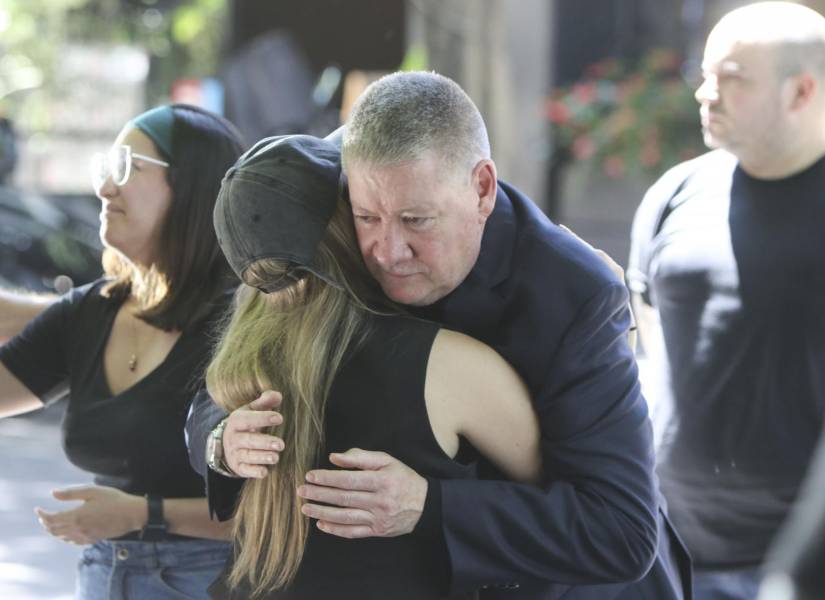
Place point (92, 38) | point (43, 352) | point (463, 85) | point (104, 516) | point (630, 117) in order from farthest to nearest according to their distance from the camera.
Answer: point (92, 38) → point (630, 117) → point (463, 85) → point (43, 352) → point (104, 516)

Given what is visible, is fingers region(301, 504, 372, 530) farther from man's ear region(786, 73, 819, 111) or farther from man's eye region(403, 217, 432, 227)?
man's ear region(786, 73, 819, 111)

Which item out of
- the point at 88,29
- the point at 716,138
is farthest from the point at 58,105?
the point at 716,138

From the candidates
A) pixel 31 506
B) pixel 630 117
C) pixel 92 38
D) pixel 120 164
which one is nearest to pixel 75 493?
pixel 120 164

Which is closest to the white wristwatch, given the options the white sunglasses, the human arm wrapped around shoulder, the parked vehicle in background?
the human arm wrapped around shoulder

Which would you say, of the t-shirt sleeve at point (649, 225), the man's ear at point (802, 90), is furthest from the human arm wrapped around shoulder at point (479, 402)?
the man's ear at point (802, 90)

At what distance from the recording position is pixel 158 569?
2641 mm

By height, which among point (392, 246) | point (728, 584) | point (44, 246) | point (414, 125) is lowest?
point (44, 246)

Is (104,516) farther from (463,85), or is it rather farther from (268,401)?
(463,85)

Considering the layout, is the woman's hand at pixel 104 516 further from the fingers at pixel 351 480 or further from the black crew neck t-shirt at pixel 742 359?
the black crew neck t-shirt at pixel 742 359

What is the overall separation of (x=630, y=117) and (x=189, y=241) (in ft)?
23.5

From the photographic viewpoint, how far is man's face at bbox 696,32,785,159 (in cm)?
318

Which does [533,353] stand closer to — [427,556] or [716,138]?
[427,556]

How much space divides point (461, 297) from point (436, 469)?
0.80 feet

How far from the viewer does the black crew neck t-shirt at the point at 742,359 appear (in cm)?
303
